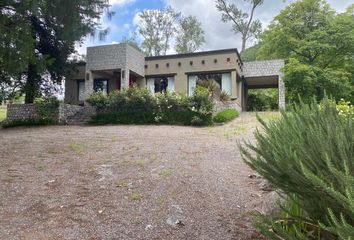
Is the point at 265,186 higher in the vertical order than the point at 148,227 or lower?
higher

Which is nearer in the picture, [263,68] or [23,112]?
[23,112]

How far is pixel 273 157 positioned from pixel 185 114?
12.8 meters

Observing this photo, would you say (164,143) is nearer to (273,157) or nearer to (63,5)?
(63,5)

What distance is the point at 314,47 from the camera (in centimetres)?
2267

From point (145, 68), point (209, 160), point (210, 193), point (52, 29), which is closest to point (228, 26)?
point (145, 68)

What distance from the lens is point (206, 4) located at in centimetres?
3659

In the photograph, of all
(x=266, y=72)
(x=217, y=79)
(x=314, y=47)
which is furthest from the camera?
(x=266, y=72)

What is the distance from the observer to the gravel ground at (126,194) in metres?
4.38

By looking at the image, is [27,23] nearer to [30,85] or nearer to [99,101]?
[99,101]

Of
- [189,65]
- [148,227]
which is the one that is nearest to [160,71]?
[189,65]

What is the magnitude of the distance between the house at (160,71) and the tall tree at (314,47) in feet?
6.23

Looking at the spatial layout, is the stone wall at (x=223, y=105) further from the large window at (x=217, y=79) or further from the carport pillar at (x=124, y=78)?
the carport pillar at (x=124, y=78)

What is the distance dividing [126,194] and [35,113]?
14.6 meters

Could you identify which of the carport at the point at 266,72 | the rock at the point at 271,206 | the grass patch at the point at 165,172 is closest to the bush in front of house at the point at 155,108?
the carport at the point at 266,72
